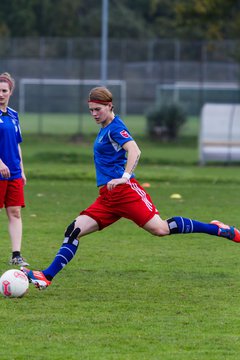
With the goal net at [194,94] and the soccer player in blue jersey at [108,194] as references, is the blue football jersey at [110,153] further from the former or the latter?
the goal net at [194,94]

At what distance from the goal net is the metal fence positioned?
84mm

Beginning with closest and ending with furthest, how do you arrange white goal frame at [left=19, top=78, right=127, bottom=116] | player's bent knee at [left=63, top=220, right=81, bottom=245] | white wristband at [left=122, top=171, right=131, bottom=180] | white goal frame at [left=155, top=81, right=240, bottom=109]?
1. white wristband at [left=122, top=171, right=131, bottom=180]
2. player's bent knee at [left=63, top=220, right=81, bottom=245]
3. white goal frame at [left=155, top=81, right=240, bottom=109]
4. white goal frame at [left=19, top=78, right=127, bottom=116]

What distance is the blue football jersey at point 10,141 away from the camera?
9969mm

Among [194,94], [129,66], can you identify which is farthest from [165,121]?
[129,66]

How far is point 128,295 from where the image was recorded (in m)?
8.65

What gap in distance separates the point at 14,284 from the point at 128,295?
1037mm

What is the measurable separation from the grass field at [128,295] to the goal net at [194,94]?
18322 mm

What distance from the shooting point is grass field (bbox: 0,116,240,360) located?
6.80 metres

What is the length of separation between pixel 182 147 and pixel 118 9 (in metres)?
30.1

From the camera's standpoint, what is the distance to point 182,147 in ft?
110

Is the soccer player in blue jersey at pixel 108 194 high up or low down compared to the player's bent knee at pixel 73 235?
up

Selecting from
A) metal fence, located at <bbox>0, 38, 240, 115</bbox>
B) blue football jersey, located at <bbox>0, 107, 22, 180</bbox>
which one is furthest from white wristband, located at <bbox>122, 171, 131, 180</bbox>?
metal fence, located at <bbox>0, 38, 240, 115</bbox>

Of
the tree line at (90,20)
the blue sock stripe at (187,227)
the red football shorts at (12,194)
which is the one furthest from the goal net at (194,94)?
the blue sock stripe at (187,227)

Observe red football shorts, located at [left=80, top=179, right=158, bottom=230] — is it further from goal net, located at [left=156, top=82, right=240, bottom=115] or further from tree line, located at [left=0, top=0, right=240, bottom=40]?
tree line, located at [left=0, top=0, right=240, bottom=40]
